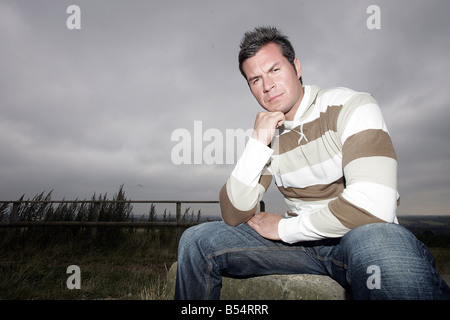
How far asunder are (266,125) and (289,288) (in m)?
1.00

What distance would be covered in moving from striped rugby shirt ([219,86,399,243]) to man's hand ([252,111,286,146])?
0.05 meters

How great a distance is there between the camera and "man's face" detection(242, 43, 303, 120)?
65.9 inches

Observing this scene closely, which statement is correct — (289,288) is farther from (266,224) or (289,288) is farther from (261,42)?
(261,42)

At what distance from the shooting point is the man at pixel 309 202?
90 centimetres

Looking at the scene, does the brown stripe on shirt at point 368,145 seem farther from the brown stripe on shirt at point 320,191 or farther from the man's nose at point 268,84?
the man's nose at point 268,84

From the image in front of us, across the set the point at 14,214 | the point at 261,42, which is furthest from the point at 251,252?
the point at 14,214

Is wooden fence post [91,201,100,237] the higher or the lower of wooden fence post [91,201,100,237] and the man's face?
the lower

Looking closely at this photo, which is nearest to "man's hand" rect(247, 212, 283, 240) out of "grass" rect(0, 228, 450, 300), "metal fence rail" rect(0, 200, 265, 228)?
"grass" rect(0, 228, 450, 300)

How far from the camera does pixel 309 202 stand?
5.00ft

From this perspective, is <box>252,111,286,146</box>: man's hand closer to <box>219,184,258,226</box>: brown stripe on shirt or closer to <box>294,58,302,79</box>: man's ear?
<box>219,184,258,226</box>: brown stripe on shirt

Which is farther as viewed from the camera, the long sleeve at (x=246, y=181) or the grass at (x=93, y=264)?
the grass at (x=93, y=264)

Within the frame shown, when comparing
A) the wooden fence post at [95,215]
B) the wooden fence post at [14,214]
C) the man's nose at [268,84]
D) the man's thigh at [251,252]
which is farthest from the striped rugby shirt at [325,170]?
the wooden fence post at [14,214]

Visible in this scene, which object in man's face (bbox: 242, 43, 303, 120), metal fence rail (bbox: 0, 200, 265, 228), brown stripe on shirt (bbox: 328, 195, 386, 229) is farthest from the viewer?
metal fence rail (bbox: 0, 200, 265, 228)

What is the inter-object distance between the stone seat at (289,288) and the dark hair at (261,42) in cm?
145
